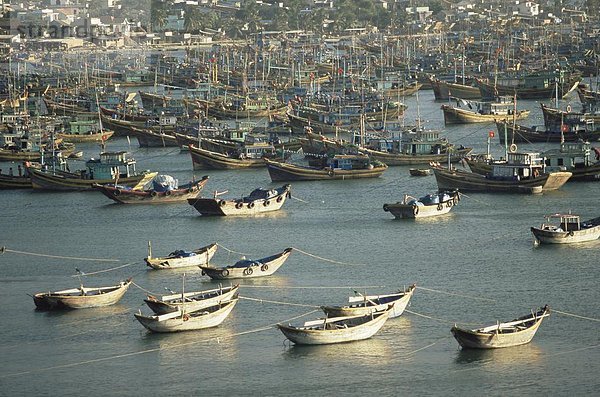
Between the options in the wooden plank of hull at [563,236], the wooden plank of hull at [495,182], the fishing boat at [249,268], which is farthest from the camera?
the wooden plank of hull at [495,182]

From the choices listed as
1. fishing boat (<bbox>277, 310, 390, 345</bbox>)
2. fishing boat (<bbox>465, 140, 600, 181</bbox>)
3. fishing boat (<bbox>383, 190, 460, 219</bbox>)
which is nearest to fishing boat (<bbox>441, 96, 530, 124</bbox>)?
fishing boat (<bbox>465, 140, 600, 181</bbox>)

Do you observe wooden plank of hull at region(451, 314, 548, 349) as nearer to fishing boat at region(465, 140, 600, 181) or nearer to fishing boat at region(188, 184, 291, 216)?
fishing boat at region(188, 184, 291, 216)

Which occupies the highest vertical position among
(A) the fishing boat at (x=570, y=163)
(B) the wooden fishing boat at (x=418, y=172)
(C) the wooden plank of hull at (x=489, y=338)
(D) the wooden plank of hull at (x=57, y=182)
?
(A) the fishing boat at (x=570, y=163)

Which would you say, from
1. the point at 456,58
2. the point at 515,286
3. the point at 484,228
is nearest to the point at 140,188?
the point at 484,228

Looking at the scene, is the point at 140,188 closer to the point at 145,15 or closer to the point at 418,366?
the point at 418,366

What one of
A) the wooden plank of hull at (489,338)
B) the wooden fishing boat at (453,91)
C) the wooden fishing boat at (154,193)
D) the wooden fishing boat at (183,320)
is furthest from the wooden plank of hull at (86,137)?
the wooden plank of hull at (489,338)

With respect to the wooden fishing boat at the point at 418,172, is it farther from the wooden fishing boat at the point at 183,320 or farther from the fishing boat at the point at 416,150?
the wooden fishing boat at the point at 183,320
